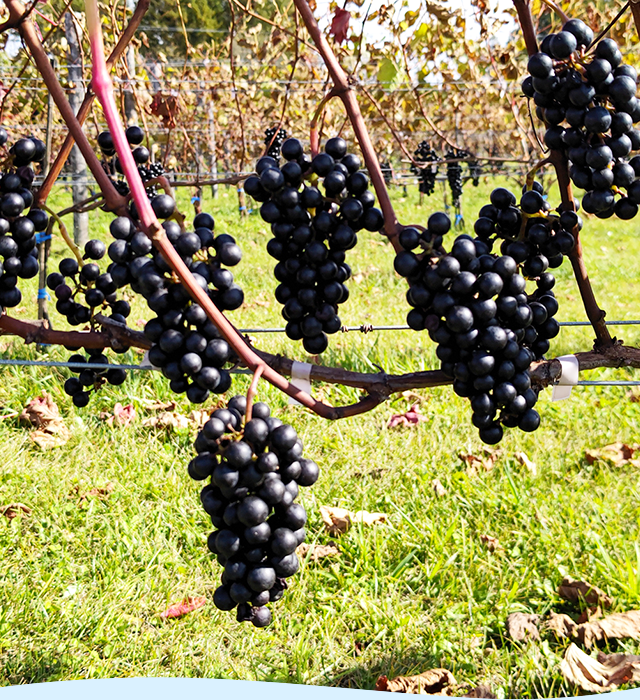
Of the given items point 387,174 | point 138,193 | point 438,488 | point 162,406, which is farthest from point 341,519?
point 387,174

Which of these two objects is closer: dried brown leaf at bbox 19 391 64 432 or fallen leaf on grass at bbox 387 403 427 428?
dried brown leaf at bbox 19 391 64 432

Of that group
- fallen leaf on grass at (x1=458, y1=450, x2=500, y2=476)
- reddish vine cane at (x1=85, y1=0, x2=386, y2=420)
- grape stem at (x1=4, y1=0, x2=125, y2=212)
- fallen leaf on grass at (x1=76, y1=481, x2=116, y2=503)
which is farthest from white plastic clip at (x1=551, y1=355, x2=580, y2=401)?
fallen leaf on grass at (x1=76, y1=481, x2=116, y2=503)

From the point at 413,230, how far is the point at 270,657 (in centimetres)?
145

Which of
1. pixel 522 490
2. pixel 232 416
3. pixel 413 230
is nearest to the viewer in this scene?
pixel 232 416

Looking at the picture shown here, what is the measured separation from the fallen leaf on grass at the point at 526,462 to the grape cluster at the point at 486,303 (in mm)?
1924

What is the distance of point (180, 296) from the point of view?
2.52 ft

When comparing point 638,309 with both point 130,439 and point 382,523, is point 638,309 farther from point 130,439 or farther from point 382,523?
point 130,439

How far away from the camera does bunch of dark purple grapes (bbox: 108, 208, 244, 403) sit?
2.50ft

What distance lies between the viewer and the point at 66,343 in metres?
0.99

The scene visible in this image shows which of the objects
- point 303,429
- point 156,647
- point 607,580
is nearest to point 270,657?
point 156,647

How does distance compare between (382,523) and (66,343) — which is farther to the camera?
(382,523)

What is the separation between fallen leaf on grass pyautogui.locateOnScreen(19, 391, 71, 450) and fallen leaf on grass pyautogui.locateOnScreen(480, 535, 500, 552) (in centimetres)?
170

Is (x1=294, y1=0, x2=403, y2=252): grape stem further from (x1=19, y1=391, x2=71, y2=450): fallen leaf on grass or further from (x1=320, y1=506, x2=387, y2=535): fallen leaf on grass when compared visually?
(x1=19, y1=391, x2=71, y2=450): fallen leaf on grass

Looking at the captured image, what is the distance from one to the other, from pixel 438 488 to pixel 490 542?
1.07 ft
